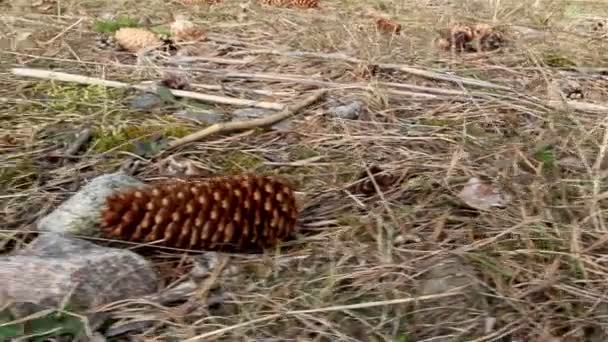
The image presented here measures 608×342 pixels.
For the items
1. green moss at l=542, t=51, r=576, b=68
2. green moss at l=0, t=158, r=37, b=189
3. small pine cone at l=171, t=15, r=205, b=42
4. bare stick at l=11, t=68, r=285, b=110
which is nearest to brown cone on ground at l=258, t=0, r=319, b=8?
small pine cone at l=171, t=15, r=205, b=42

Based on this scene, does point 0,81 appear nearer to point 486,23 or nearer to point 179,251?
point 179,251

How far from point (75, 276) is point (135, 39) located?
1.56m

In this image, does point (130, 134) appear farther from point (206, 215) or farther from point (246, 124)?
point (206, 215)

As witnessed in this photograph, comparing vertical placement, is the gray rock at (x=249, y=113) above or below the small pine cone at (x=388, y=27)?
below

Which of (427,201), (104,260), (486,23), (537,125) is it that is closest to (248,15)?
(486,23)

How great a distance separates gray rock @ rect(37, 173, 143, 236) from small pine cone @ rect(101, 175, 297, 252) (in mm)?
38

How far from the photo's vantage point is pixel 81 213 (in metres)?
1.37

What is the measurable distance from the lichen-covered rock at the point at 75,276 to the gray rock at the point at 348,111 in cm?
85

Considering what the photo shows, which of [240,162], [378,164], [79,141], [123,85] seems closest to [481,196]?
[378,164]

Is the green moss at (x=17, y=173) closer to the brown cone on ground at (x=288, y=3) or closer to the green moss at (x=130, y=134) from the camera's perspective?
the green moss at (x=130, y=134)

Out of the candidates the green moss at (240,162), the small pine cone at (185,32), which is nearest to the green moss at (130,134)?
the green moss at (240,162)

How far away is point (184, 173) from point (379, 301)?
0.61 metres

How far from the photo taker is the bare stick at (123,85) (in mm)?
2068

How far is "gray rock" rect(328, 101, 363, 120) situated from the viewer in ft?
6.52
